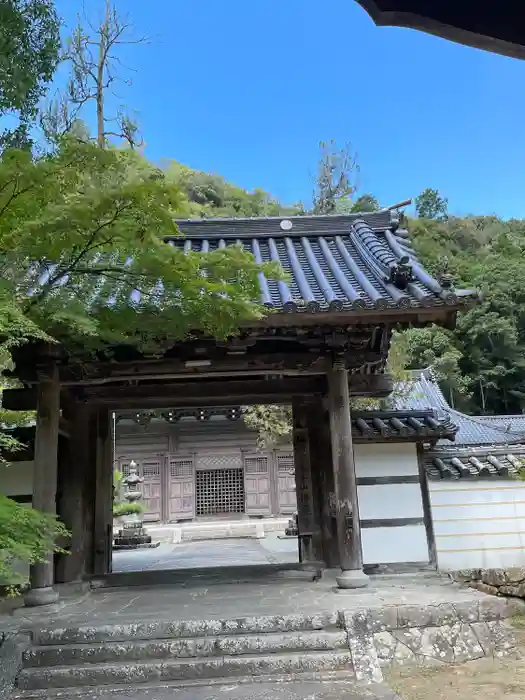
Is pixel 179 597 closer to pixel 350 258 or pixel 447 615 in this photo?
pixel 447 615

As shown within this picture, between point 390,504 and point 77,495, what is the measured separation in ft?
14.1

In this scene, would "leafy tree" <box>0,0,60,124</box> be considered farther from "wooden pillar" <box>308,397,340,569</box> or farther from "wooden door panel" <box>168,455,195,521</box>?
"wooden door panel" <box>168,455,195,521</box>

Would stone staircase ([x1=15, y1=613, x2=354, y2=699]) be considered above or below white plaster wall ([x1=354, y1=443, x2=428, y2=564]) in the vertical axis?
below

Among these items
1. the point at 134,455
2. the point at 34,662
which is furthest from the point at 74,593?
the point at 134,455

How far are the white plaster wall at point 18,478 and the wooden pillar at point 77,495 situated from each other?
0.45m

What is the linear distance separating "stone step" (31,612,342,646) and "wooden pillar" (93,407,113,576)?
2.90 meters

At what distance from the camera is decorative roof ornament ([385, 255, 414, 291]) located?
607cm

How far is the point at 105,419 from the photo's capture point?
824cm

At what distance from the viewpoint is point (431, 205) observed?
65.6m

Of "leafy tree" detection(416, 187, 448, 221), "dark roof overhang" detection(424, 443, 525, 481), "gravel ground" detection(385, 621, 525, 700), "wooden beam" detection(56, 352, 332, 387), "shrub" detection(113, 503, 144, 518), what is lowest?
"gravel ground" detection(385, 621, 525, 700)

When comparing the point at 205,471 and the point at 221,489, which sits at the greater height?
the point at 205,471

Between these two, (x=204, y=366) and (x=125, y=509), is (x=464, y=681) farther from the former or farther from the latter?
(x=125, y=509)

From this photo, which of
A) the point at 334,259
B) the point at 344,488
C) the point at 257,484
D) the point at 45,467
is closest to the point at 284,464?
Answer: the point at 257,484

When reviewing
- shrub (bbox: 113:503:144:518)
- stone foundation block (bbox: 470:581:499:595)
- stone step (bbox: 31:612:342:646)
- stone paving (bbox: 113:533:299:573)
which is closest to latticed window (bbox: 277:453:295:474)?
shrub (bbox: 113:503:144:518)
